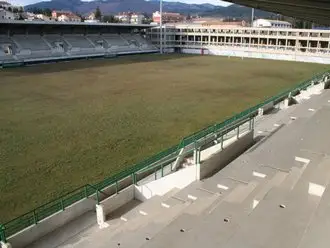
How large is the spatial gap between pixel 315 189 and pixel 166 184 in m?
4.63

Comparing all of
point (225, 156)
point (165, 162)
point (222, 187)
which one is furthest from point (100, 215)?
point (225, 156)

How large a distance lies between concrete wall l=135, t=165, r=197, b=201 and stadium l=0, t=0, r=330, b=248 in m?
0.03

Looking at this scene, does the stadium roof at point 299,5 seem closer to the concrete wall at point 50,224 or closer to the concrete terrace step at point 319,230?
the concrete terrace step at point 319,230

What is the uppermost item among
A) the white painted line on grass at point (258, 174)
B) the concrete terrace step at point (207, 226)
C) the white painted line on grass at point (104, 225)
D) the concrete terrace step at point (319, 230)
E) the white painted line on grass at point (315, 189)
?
the concrete terrace step at point (319, 230)

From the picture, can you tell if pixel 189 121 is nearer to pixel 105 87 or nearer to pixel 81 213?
pixel 81 213

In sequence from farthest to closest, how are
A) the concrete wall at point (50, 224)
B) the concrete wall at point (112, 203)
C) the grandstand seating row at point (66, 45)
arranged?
the grandstand seating row at point (66, 45), the concrete wall at point (112, 203), the concrete wall at point (50, 224)

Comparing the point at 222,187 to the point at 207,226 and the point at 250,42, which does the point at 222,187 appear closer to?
the point at 207,226

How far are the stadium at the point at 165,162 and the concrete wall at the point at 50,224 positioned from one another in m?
0.03

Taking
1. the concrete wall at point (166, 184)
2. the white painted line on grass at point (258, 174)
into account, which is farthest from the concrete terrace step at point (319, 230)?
the concrete wall at point (166, 184)

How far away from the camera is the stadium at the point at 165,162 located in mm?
6996

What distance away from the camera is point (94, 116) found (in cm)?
1992

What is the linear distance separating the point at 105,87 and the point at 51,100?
6.35 meters

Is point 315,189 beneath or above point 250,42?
beneath

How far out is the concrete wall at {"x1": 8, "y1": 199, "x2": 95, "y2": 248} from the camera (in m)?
8.08
